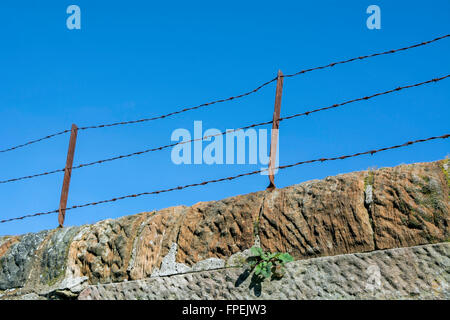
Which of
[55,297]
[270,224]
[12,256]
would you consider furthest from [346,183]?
[12,256]

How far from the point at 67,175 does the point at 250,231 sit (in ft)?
7.05

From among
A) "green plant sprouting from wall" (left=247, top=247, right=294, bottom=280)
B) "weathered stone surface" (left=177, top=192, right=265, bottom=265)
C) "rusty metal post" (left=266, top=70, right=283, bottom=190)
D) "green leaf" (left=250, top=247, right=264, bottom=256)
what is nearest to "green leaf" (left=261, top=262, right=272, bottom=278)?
"green plant sprouting from wall" (left=247, top=247, right=294, bottom=280)

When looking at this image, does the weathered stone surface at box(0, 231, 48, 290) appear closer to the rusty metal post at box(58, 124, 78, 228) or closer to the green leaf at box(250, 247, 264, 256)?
the rusty metal post at box(58, 124, 78, 228)

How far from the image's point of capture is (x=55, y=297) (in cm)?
433

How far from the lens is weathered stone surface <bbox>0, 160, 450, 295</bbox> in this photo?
3.08 meters

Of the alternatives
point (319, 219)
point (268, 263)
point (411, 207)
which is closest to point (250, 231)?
point (268, 263)

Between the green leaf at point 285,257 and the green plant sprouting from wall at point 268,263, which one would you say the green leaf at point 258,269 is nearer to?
the green plant sprouting from wall at point 268,263

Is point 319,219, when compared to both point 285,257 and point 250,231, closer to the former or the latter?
point 285,257

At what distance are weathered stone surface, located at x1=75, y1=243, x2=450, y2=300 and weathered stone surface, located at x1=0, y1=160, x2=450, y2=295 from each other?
7 cm

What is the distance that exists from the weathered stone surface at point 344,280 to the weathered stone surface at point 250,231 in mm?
65

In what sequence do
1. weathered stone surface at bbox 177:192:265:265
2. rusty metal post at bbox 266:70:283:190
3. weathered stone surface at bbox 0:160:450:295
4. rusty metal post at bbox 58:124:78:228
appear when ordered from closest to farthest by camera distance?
1. weathered stone surface at bbox 0:160:450:295
2. weathered stone surface at bbox 177:192:265:265
3. rusty metal post at bbox 266:70:283:190
4. rusty metal post at bbox 58:124:78:228

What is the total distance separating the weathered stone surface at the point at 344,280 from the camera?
9.46ft

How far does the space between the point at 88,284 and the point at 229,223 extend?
1320 mm
